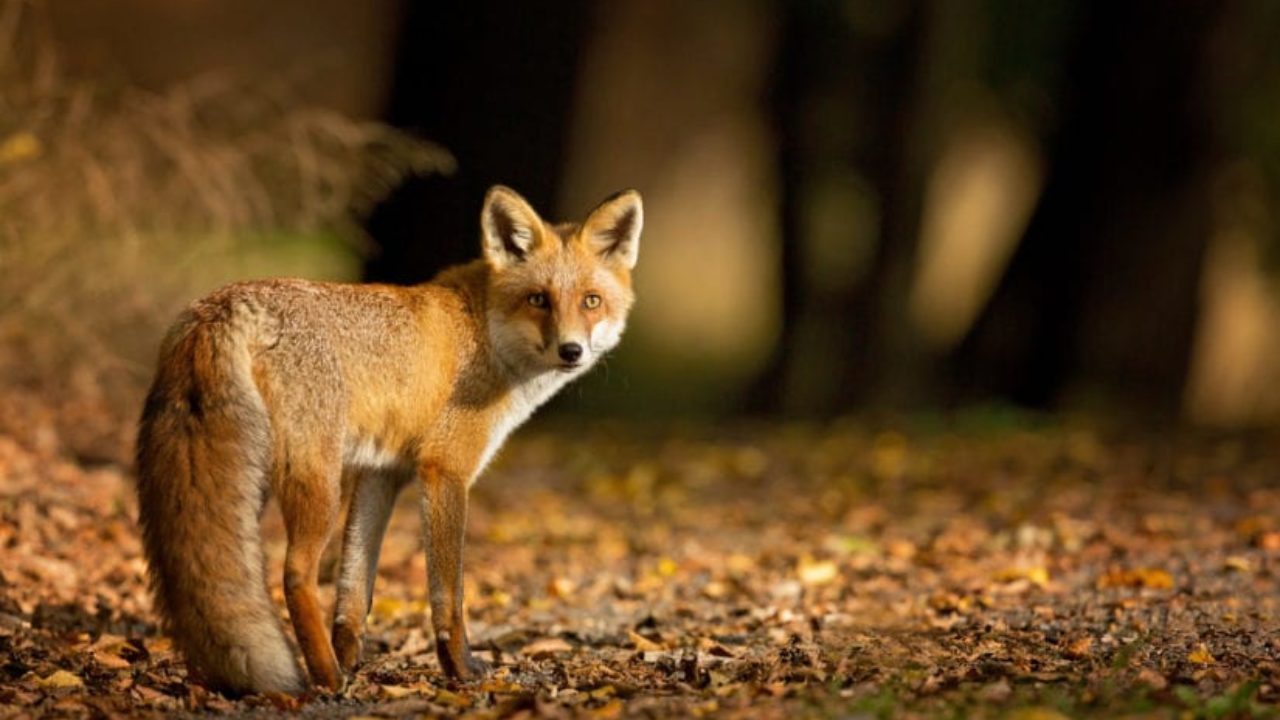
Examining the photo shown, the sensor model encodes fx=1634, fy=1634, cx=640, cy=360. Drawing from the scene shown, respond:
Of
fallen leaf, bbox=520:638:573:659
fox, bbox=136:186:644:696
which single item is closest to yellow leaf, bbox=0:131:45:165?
fox, bbox=136:186:644:696

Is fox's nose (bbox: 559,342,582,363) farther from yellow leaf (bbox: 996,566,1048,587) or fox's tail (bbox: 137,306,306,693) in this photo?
yellow leaf (bbox: 996,566,1048,587)

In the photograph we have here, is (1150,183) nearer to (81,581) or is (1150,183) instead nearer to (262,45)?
(81,581)

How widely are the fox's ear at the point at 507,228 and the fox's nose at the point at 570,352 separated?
58 cm

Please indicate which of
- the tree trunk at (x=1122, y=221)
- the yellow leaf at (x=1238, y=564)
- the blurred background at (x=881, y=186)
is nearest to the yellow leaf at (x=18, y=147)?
the blurred background at (x=881, y=186)

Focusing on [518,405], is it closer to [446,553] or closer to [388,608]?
[446,553]

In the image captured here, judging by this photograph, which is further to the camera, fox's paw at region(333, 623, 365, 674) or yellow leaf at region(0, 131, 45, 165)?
yellow leaf at region(0, 131, 45, 165)

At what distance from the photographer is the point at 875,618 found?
295 inches

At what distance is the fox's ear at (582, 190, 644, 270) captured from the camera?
702cm

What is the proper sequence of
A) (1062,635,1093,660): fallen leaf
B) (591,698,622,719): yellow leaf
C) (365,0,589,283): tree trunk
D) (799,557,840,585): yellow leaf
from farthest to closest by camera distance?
1. (365,0,589,283): tree trunk
2. (799,557,840,585): yellow leaf
3. (1062,635,1093,660): fallen leaf
4. (591,698,622,719): yellow leaf

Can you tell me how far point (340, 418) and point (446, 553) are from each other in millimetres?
727

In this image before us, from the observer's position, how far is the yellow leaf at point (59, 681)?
238 inches

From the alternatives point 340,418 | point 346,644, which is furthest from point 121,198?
point 340,418

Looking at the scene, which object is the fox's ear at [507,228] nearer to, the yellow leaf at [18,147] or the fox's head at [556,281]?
the fox's head at [556,281]

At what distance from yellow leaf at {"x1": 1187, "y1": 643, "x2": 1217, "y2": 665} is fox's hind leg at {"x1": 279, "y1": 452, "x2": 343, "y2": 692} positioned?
316 centimetres
